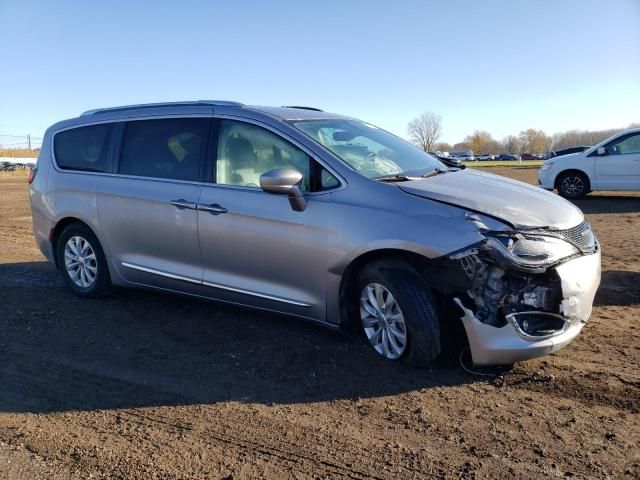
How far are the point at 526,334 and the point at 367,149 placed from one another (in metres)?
2.01

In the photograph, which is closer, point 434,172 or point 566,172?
point 434,172

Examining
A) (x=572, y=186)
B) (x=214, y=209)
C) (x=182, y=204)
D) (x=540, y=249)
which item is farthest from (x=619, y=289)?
(x=572, y=186)

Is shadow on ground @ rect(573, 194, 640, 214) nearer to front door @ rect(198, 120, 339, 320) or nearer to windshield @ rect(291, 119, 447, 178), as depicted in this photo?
windshield @ rect(291, 119, 447, 178)

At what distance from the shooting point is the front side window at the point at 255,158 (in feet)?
14.2

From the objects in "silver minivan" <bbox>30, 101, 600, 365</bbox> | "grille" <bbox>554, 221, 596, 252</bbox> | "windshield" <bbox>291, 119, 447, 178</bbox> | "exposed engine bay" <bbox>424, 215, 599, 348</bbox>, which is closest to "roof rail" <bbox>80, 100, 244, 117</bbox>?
"silver minivan" <bbox>30, 101, 600, 365</bbox>

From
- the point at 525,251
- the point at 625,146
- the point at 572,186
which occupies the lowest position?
the point at 572,186

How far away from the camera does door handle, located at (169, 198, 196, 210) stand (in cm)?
481

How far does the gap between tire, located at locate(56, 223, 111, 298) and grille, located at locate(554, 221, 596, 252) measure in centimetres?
430

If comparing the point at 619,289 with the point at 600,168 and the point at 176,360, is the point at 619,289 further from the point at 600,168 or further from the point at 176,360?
the point at 600,168

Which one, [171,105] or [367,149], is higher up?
[171,105]

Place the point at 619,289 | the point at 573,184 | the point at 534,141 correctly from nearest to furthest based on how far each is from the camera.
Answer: the point at 619,289, the point at 573,184, the point at 534,141

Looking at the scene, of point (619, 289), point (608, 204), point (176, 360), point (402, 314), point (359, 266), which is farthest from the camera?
point (608, 204)

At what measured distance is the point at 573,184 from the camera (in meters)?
13.9

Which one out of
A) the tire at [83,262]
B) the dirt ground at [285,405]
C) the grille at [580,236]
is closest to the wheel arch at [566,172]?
the dirt ground at [285,405]
